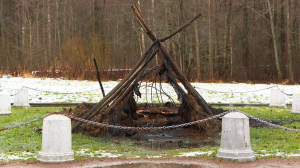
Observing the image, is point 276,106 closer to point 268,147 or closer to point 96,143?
point 268,147

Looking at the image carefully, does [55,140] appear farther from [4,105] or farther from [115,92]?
[4,105]

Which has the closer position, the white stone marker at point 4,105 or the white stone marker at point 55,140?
the white stone marker at point 55,140

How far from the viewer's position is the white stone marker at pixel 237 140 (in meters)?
7.36

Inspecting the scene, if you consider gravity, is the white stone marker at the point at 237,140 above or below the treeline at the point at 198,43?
below

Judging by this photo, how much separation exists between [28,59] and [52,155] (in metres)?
33.9

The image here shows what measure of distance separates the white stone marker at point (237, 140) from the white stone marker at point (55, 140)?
301 cm

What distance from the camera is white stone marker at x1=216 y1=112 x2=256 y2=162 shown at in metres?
7.36

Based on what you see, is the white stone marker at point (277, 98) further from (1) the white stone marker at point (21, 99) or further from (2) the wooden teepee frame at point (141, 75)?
(1) the white stone marker at point (21, 99)

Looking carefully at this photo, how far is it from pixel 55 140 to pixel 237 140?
3450 millimetres

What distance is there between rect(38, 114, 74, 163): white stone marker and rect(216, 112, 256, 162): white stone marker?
3.01 metres

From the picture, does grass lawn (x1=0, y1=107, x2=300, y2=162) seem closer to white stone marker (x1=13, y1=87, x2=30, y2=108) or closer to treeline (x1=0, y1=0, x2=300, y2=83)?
white stone marker (x1=13, y1=87, x2=30, y2=108)

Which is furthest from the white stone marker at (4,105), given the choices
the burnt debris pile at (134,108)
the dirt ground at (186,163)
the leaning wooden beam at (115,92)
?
the dirt ground at (186,163)

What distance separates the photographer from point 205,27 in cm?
4000

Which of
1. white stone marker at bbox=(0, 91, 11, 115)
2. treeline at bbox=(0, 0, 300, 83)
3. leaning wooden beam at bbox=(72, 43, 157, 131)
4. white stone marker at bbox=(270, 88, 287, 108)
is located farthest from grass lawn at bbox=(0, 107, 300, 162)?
treeline at bbox=(0, 0, 300, 83)
